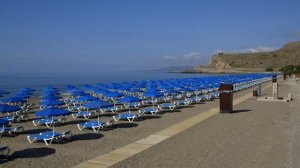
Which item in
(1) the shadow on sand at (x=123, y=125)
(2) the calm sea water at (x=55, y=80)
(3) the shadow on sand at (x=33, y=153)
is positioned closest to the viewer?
(3) the shadow on sand at (x=33, y=153)

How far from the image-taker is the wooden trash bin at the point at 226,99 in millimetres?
16703

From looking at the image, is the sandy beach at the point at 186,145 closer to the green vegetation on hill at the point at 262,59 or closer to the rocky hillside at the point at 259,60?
the rocky hillside at the point at 259,60

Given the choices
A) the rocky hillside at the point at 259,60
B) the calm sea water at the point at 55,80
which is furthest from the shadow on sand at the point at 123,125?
the rocky hillside at the point at 259,60

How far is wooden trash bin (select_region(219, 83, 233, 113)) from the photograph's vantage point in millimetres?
16703

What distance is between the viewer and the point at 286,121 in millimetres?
14312

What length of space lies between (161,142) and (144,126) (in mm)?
3141

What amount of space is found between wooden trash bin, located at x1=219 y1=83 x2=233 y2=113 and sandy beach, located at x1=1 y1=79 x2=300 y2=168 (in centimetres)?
189

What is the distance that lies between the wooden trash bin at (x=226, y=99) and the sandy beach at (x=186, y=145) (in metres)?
1.89

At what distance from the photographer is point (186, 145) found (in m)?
9.95

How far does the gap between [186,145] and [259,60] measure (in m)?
137

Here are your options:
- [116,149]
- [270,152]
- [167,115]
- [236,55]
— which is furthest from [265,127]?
[236,55]

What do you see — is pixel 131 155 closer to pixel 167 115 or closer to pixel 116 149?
pixel 116 149

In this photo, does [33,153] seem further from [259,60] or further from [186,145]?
[259,60]

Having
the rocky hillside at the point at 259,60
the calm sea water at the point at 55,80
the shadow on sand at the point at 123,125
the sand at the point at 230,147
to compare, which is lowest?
the calm sea water at the point at 55,80
